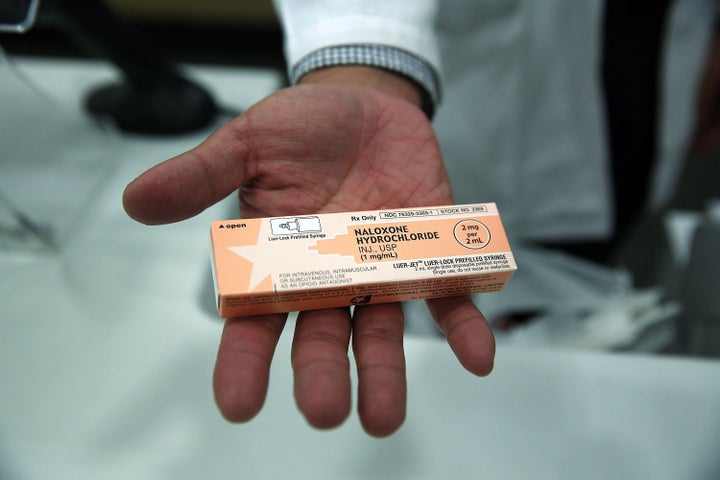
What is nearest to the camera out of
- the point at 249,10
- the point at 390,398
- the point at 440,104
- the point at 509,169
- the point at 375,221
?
the point at 390,398

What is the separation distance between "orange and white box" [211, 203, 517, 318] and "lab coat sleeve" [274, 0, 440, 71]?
0.64ft

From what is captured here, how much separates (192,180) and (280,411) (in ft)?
0.76

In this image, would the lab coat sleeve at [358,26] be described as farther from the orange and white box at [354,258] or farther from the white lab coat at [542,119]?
the orange and white box at [354,258]

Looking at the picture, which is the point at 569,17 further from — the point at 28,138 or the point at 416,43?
the point at 28,138

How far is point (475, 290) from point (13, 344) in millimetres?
473

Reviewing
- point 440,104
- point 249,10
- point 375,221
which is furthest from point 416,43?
point 249,10

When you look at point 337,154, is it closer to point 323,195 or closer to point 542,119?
point 323,195

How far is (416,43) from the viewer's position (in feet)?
1.73

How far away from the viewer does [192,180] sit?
366 millimetres

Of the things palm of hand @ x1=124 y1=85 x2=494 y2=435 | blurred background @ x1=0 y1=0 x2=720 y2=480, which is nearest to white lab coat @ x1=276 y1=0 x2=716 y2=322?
blurred background @ x1=0 y1=0 x2=720 y2=480

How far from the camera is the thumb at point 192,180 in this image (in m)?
0.35

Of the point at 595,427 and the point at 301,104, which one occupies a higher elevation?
the point at 301,104

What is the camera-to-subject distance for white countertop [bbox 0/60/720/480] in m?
0.44

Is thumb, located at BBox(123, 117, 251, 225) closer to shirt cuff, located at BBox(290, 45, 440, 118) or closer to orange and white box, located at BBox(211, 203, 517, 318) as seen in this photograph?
orange and white box, located at BBox(211, 203, 517, 318)
